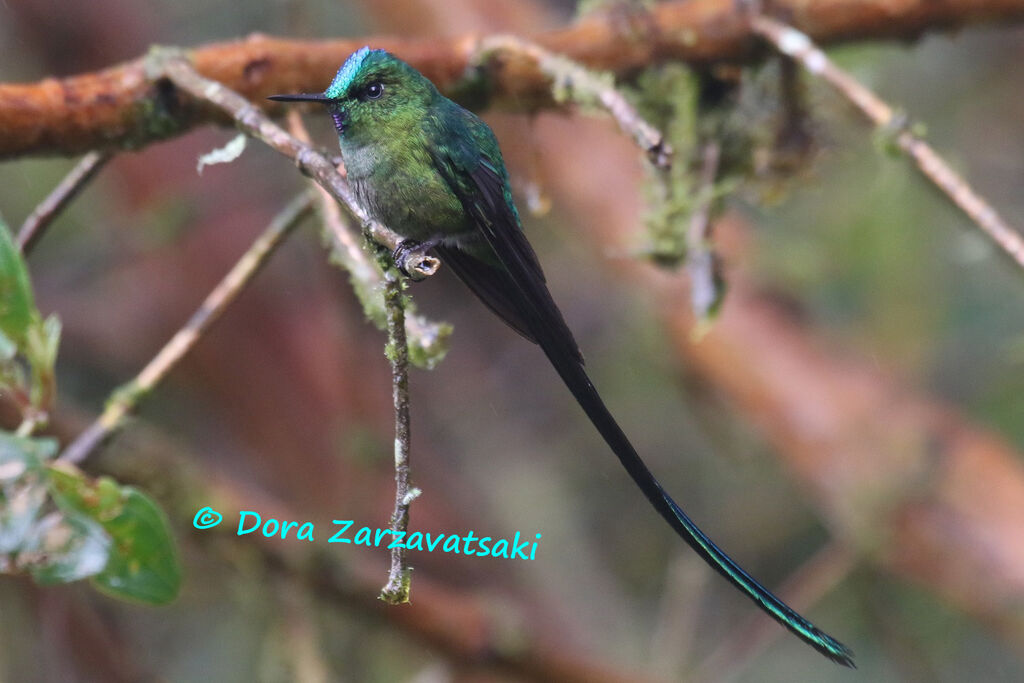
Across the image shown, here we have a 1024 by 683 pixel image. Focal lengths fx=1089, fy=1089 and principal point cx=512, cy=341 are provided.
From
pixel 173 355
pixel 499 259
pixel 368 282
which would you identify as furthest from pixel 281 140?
pixel 173 355

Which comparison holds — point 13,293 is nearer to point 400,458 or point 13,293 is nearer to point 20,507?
point 20,507

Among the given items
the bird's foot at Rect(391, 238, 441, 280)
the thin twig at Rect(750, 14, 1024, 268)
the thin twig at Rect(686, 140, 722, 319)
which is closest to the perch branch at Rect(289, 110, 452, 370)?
the bird's foot at Rect(391, 238, 441, 280)

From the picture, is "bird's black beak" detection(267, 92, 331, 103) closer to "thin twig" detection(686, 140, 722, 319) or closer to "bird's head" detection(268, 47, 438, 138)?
"bird's head" detection(268, 47, 438, 138)

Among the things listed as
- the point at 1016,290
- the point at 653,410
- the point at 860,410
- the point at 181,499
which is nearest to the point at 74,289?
the point at 181,499

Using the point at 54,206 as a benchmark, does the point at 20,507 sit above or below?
below

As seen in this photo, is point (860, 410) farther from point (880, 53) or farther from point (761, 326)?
point (880, 53)
